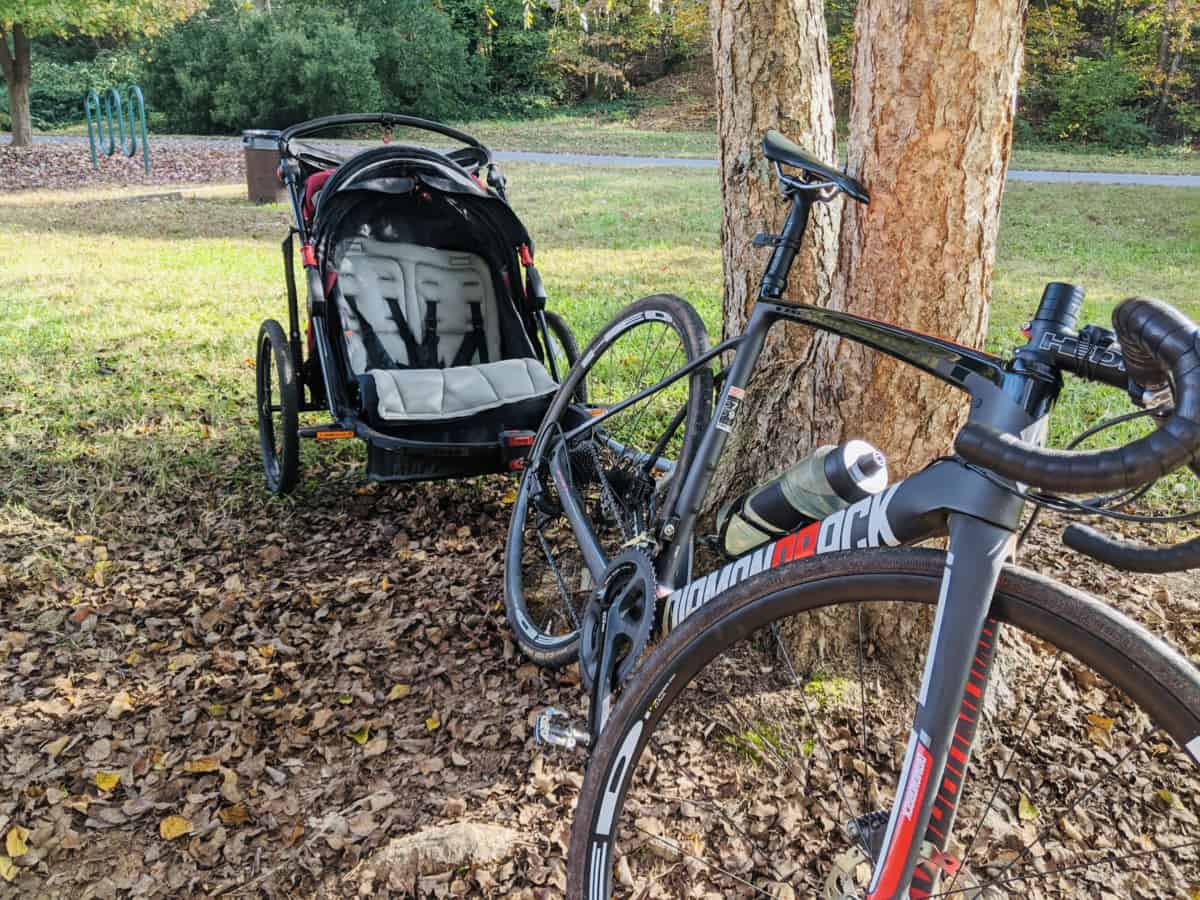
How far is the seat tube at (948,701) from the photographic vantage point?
140 centimetres

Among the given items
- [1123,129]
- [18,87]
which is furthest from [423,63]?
[1123,129]

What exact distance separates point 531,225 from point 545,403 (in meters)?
7.71

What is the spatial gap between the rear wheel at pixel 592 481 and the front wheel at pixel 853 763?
516mm

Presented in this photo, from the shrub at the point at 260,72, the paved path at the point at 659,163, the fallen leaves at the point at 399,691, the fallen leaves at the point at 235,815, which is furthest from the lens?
the shrub at the point at 260,72

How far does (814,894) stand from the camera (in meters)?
2.17

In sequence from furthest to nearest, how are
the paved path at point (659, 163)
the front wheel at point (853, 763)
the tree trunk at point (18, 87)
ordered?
the tree trunk at point (18, 87) < the paved path at point (659, 163) < the front wheel at point (853, 763)

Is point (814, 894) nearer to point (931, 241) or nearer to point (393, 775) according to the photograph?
point (393, 775)

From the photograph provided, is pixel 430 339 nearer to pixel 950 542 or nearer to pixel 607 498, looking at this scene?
pixel 607 498

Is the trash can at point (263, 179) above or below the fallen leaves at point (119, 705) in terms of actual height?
above

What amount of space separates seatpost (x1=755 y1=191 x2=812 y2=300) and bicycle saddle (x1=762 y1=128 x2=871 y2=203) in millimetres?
74

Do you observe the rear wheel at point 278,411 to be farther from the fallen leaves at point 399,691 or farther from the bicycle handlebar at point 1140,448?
the bicycle handlebar at point 1140,448

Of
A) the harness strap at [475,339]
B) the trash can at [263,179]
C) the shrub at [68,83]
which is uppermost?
the shrub at [68,83]

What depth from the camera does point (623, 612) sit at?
90.2 inches

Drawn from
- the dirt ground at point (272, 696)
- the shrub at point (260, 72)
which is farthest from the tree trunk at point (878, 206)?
the shrub at point (260, 72)
